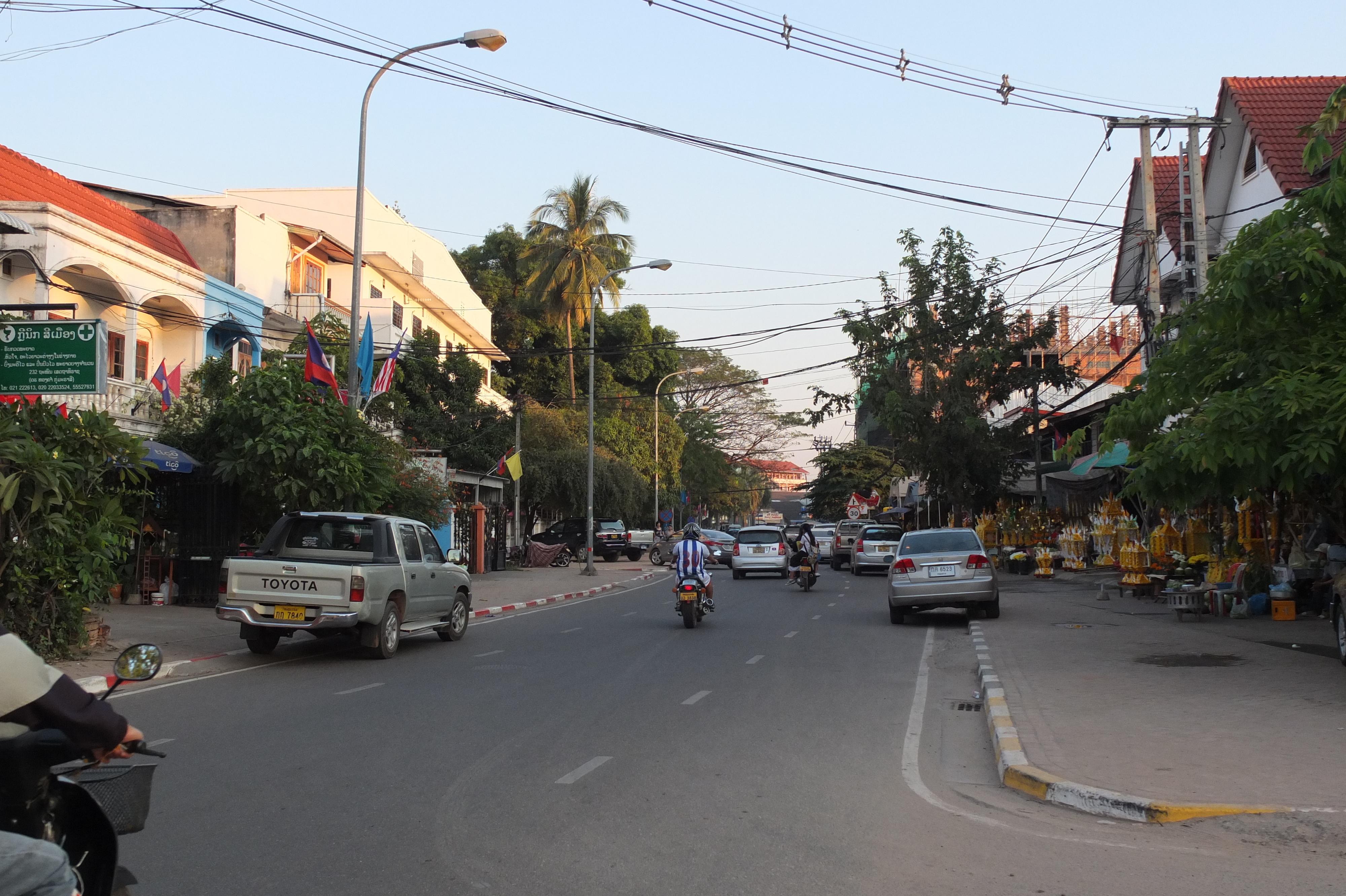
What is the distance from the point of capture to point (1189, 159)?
1909cm

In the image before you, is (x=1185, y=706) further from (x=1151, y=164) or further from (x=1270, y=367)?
(x=1151, y=164)

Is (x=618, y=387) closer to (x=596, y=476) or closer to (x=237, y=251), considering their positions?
(x=596, y=476)

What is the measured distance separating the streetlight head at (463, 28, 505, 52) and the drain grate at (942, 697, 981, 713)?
12080 mm

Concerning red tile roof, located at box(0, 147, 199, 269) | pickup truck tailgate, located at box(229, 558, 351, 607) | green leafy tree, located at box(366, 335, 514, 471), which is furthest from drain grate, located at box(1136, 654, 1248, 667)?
green leafy tree, located at box(366, 335, 514, 471)

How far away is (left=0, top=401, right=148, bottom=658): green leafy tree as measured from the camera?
1229cm

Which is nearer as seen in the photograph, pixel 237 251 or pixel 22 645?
pixel 22 645

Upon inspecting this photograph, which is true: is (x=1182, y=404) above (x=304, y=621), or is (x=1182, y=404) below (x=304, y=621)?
above

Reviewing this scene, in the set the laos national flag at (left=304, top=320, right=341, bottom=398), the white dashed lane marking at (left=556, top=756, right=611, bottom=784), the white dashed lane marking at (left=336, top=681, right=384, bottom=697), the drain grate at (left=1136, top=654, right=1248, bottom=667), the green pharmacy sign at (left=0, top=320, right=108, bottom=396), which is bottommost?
the white dashed lane marking at (left=336, top=681, right=384, bottom=697)

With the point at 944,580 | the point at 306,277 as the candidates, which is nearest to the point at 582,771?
the point at 944,580

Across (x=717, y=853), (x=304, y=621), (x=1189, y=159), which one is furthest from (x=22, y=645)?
(x=1189, y=159)

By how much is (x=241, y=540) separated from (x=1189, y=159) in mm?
18435

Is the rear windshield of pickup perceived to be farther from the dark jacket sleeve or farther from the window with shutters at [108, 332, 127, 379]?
the dark jacket sleeve

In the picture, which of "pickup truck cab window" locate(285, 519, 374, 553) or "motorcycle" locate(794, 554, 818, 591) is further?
"motorcycle" locate(794, 554, 818, 591)

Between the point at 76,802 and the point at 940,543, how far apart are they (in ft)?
58.1
